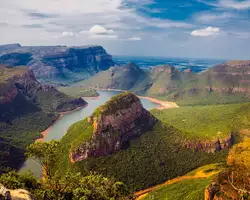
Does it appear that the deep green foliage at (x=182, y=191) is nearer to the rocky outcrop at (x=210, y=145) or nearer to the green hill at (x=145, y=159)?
the green hill at (x=145, y=159)

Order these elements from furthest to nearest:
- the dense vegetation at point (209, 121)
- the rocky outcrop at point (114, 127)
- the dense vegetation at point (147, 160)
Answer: the dense vegetation at point (209, 121), the rocky outcrop at point (114, 127), the dense vegetation at point (147, 160)

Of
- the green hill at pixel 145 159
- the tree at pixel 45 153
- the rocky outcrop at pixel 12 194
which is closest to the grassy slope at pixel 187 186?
the green hill at pixel 145 159

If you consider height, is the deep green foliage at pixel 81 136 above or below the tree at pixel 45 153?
below

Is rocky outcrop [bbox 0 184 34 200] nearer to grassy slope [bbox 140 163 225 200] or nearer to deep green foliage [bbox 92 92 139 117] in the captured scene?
grassy slope [bbox 140 163 225 200]

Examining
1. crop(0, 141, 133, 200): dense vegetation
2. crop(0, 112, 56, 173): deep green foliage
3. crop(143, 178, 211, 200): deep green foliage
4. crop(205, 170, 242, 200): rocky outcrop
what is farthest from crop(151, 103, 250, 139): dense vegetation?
crop(0, 112, 56, 173): deep green foliage

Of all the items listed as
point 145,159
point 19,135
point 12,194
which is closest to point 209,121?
point 145,159

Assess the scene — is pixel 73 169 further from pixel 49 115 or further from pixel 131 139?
pixel 49 115

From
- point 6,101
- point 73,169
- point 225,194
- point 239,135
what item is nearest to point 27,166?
point 73,169
